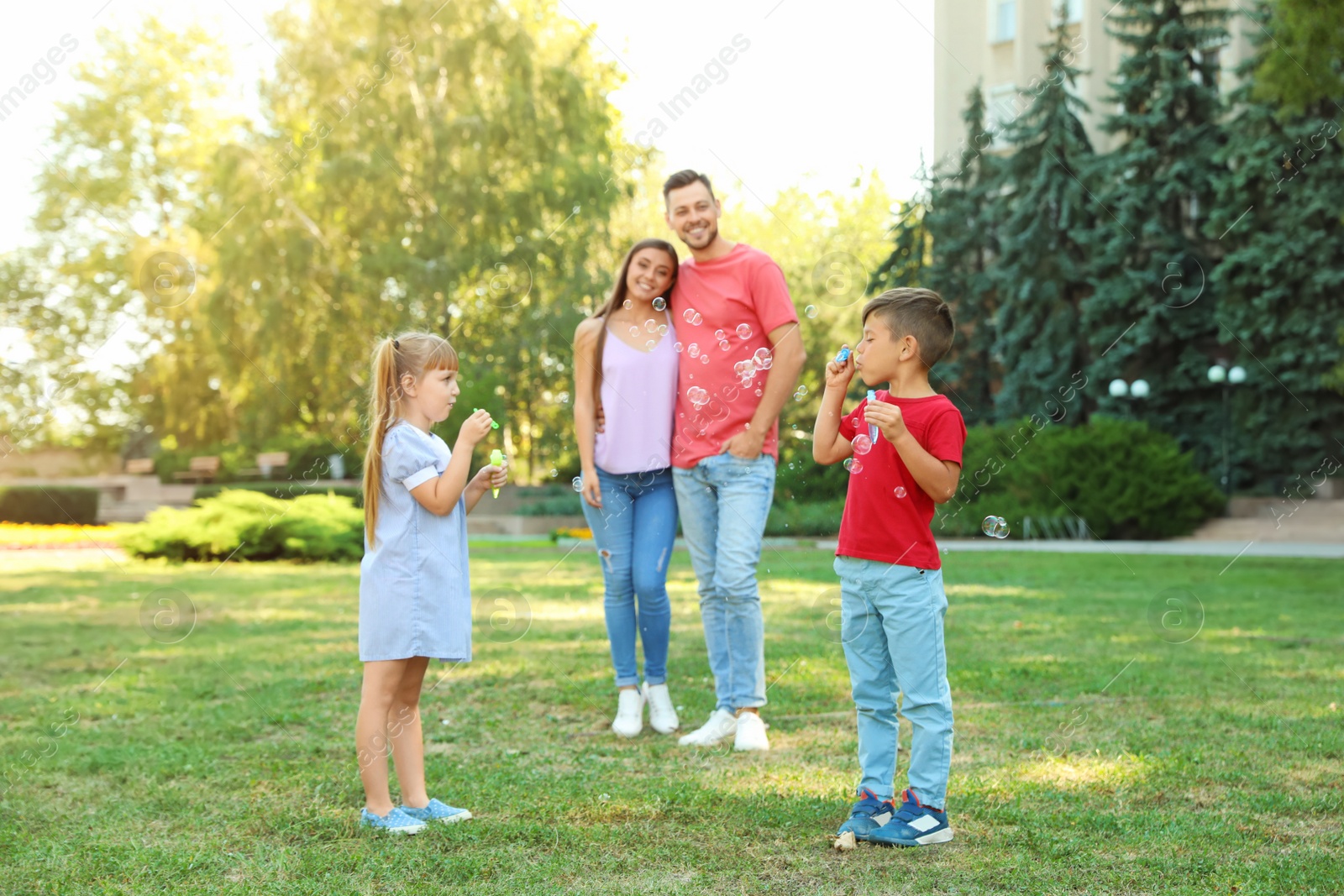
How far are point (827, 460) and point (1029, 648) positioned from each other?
13.3 feet

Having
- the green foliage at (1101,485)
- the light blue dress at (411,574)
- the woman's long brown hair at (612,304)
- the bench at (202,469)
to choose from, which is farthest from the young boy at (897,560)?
the bench at (202,469)

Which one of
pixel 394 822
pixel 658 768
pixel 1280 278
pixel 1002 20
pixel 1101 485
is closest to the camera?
pixel 394 822

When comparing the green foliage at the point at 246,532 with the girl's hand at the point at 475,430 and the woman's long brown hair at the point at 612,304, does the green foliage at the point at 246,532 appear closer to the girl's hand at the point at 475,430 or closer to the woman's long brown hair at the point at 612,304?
the woman's long brown hair at the point at 612,304

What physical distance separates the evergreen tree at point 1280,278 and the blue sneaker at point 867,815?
22195mm

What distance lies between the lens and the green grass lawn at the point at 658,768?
297 cm

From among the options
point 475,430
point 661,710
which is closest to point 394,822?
point 475,430

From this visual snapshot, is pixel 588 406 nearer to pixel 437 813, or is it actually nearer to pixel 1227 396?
pixel 437 813

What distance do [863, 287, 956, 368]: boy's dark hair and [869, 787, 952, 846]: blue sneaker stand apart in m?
1.26

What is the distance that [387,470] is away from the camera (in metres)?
3.52

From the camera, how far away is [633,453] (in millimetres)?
4641

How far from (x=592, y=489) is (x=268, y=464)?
26174 mm

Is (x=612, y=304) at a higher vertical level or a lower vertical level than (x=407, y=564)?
higher

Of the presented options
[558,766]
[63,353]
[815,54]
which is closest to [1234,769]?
[558,766]

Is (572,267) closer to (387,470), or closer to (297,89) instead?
(297,89)
